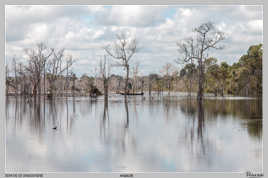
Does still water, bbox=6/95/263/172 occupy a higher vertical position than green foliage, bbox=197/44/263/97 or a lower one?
lower

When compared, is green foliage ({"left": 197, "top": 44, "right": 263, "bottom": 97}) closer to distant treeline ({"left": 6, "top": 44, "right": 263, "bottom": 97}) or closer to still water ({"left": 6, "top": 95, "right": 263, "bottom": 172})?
distant treeline ({"left": 6, "top": 44, "right": 263, "bottom": 97})

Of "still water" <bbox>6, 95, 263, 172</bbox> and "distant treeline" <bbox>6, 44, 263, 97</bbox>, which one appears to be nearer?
"still water" <bbox>6, 95, 263, 172</bbox>

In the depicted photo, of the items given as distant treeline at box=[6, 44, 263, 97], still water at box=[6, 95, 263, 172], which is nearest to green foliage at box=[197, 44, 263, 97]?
distant treeline at box=[6, 44, 263, 97]

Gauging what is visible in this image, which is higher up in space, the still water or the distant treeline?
the distant treeline

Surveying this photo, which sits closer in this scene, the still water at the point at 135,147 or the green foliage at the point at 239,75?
the still water at the point at 135,147

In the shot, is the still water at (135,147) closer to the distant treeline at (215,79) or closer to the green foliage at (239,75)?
the distant treeline at (215,79)

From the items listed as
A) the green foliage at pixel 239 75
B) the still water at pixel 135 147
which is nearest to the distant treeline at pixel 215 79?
the green foliage at pixel 239 75

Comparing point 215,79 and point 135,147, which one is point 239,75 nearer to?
point 215,79

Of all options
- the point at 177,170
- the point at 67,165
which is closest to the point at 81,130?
the point at 67,165

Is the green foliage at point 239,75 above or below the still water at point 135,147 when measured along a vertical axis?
above

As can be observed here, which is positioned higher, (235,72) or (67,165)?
(235,72)

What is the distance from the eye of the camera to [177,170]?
25.8 feet

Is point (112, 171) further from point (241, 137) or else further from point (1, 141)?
point (241, 137)

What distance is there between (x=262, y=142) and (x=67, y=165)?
562cm
